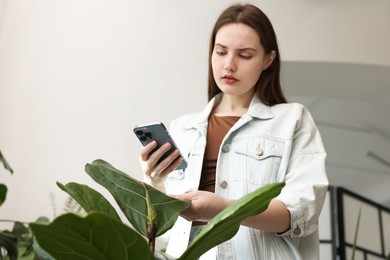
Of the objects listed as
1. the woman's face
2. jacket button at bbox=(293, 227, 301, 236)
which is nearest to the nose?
the woman's face

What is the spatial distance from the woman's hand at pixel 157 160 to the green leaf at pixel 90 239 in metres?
0.55

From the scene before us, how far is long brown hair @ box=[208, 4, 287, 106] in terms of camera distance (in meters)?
1.20

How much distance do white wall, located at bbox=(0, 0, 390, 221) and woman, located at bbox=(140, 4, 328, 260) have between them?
3.99ft

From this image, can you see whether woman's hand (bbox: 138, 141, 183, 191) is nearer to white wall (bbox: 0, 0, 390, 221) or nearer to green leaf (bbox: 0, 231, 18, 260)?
green leaf (bbox: 0, 231, 18, 260)

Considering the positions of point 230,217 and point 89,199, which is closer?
point 230,217

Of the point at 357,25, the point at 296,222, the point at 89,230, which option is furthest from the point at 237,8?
the point at 357,25

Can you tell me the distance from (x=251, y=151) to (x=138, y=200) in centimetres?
58

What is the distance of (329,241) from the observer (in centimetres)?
396

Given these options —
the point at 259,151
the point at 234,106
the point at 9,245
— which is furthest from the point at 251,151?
the point at 9,245

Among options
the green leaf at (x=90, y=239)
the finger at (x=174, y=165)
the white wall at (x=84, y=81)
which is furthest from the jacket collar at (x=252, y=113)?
the white wall at (x=84, y=81)

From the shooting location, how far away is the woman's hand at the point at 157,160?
3.38 ft

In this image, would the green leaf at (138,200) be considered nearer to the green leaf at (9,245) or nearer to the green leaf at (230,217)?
the green leaf at (230,217)

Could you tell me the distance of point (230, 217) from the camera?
48cm

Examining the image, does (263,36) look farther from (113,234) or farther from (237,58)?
(113,234)
